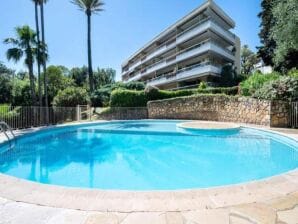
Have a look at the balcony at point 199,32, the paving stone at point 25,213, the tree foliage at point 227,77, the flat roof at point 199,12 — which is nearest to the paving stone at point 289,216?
the paving stone at point 25,213

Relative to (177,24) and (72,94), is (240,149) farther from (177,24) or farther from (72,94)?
(177,24)

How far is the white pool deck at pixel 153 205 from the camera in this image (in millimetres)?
2506

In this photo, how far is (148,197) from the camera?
121 inches

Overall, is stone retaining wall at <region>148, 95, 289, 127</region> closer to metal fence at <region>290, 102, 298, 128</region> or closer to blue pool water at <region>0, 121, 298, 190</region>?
metal fence at <region>290, 102, 298, 128</region>

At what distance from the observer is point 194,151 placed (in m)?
8.23

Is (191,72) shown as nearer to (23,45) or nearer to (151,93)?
(151,93)

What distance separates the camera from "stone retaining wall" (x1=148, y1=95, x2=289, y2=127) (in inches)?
470

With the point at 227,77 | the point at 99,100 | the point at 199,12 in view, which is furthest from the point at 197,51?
the point at 99,100

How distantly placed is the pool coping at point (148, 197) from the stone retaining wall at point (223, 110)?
957cm

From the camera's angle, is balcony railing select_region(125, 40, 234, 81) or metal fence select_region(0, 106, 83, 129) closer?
metal fence select_region(0, 106, 83, 129)

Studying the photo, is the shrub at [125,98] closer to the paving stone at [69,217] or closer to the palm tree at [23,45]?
the palm tree at [23,45]

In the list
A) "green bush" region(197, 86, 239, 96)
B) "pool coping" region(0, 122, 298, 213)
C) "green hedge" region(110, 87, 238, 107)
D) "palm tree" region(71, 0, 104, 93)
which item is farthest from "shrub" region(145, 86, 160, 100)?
"pool coping" region(0, 122, 298, 213)

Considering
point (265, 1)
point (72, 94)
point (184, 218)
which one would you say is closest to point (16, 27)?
point (72, 94)

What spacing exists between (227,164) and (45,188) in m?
4.94
